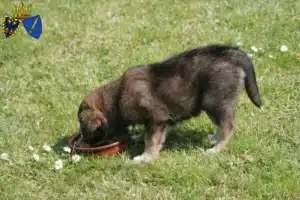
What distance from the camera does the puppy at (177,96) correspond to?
498 cm

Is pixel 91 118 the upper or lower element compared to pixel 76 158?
upper

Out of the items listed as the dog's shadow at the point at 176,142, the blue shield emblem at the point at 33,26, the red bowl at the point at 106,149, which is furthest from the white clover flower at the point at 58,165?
the blue shield emblem at the point at 33,26

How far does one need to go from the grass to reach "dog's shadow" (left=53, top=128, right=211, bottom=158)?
0.5 inches

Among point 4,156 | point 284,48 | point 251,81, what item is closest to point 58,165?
point 4,156

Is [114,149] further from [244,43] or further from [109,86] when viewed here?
[244,43]

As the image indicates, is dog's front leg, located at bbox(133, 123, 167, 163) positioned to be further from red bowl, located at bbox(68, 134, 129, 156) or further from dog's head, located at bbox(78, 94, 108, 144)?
dog's head, located at bbox(78, 94, 108, 144)

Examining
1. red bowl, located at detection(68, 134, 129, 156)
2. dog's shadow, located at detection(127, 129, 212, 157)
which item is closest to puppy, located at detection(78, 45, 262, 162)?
red bowl, located at detection(68, 134, 129, 156)

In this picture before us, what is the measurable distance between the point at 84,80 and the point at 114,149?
2.09 meters

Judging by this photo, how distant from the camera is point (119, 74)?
7.14 m

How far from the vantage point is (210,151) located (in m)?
5.08

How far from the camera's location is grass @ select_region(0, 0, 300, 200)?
4672 mm

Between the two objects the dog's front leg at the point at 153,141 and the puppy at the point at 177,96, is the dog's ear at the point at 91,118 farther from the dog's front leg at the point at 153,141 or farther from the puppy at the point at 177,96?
the dog's front leg at the point at 153,141

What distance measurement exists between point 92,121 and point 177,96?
0.94 meters

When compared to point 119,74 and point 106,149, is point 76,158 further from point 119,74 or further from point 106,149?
point 119,74
